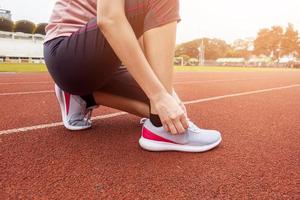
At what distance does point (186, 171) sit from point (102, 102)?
0.89 meters

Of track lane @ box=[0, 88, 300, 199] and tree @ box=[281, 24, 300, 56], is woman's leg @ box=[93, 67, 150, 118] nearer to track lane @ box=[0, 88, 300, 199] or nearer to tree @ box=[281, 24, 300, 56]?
track lane @ box=[0, 88, 300, 199]

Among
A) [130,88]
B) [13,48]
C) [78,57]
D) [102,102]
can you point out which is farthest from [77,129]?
[13,48]

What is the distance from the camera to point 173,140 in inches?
66.8

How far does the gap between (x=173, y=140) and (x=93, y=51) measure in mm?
642

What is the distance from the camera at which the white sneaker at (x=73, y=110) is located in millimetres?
2125

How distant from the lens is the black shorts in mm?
1546

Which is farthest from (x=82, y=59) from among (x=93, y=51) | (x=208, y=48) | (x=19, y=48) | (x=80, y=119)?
(x=208, y=48)

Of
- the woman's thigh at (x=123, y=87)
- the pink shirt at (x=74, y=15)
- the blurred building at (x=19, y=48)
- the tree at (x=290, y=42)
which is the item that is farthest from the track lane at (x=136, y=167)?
the tree at (x=290, y=42)

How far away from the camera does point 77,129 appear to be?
2189mm

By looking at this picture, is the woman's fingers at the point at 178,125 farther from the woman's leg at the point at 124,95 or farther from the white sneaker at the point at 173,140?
the woman's leg at the point at 124,95

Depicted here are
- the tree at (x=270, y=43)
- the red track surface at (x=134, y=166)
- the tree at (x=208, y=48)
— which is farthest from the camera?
the tree at (x=208, y=48)

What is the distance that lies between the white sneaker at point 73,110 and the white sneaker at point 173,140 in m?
0.63

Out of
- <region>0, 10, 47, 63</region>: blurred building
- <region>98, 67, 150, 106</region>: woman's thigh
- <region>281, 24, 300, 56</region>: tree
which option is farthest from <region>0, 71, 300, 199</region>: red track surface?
<region>281, 24, 300, 56</region>: tree

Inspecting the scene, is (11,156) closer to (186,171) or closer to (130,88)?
(130,88)
